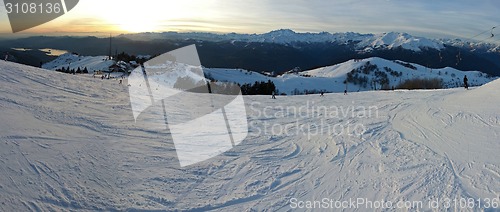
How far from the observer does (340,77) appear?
163750 millimetres

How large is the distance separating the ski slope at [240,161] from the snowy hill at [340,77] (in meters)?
96.4

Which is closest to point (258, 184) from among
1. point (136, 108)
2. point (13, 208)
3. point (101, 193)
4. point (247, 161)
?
point (247, 161)

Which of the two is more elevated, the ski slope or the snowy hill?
the ski slope

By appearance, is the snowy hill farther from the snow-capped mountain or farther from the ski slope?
the ski slope

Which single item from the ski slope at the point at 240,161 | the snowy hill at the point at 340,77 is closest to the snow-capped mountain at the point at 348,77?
the snowy hill at the point at 340,77

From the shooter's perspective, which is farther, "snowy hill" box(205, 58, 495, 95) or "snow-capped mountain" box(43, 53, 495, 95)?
"snowy hill" box(205, 58, 495, 95)

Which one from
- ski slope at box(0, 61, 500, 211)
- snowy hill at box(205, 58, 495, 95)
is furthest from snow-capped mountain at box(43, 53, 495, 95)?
ski slope at box(0, 61, 500, 211)

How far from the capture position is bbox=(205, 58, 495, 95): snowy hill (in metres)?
124

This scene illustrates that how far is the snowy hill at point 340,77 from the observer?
12399 cm

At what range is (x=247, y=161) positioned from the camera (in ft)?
37.2

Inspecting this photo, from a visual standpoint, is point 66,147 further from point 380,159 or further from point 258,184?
point 380,159

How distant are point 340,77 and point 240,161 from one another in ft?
520

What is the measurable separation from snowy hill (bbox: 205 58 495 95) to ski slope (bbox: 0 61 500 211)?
9636 cm

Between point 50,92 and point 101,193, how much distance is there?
1056cm
